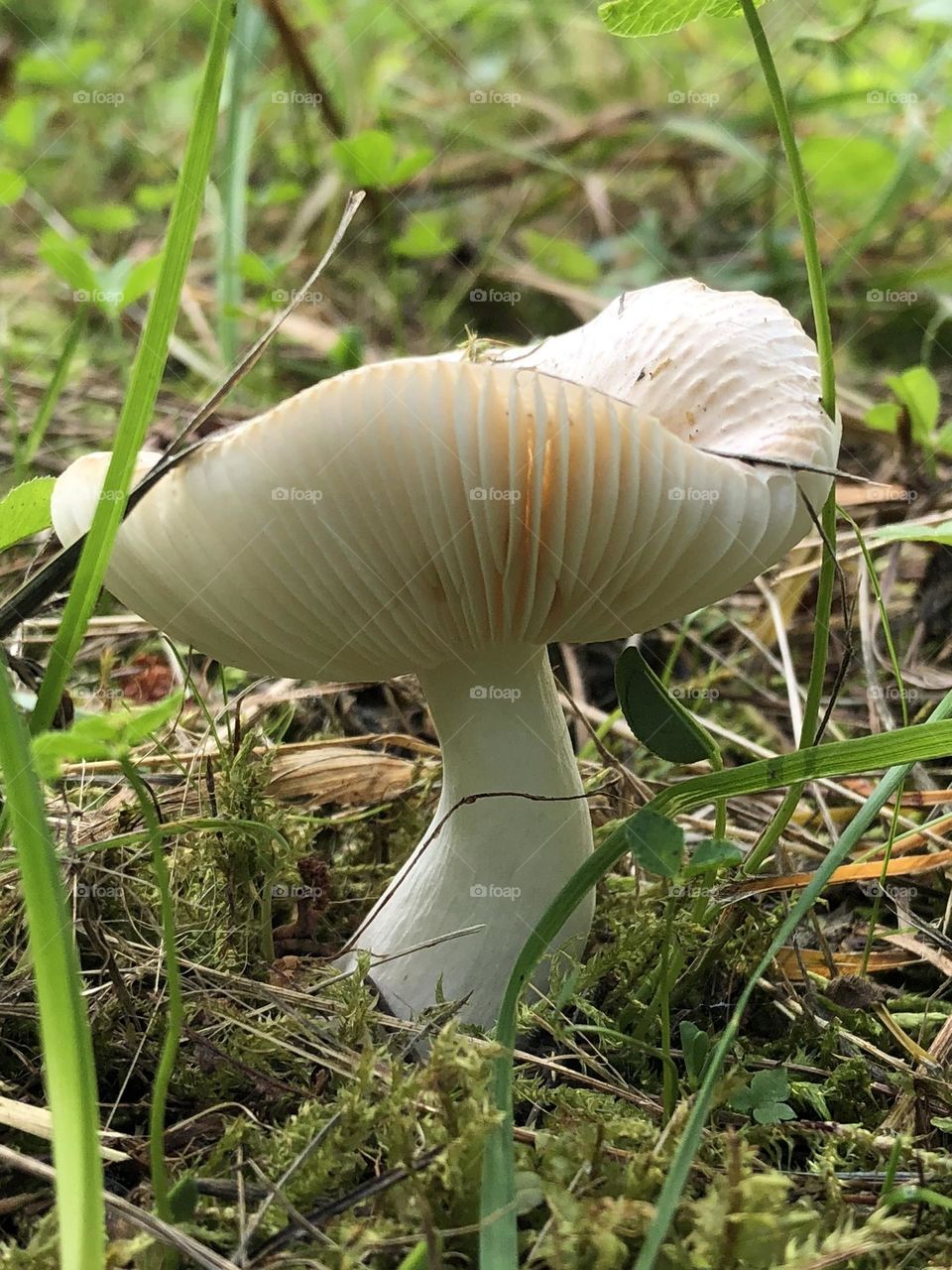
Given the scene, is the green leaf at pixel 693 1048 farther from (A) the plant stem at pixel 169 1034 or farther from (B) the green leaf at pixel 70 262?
(B) the green leaf at pixel 70 262

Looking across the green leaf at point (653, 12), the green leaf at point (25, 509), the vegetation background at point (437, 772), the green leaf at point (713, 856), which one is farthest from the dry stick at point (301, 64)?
the green leaf at point (713, 856)

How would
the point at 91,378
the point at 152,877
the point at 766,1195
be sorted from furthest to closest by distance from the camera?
1. the point at 91,378
2. the point at 152,877
3. the point at 766,1195

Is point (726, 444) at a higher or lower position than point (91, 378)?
lower

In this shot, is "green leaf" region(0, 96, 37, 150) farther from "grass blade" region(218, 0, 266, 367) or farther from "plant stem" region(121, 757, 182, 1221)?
"plant stem" region(121, 757, 182, 1221)

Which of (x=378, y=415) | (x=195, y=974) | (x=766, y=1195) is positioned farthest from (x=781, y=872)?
(x=378, y=415)

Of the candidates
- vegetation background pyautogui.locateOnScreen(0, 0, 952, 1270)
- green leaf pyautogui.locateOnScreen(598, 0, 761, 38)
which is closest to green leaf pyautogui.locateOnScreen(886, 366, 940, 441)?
vegetation background pyautogui.locateOnScreen(0, 0, 952, 1270)

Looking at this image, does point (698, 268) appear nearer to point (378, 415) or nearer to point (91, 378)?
point (91, 378)
